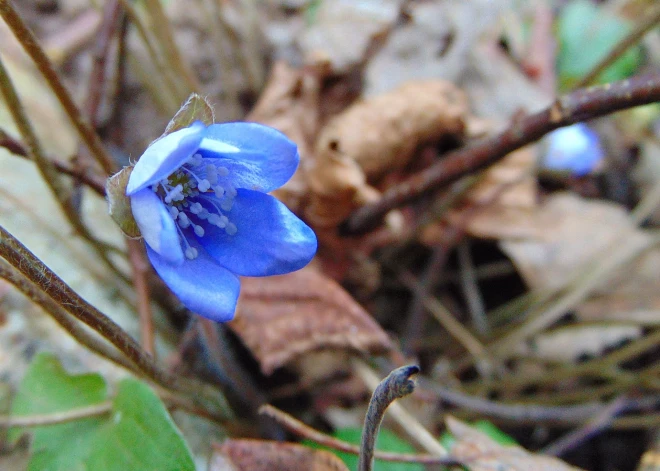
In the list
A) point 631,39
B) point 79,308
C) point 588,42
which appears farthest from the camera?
point 588,42

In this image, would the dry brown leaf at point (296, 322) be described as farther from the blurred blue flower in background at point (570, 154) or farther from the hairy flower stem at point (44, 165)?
the blurred blue flower in background at point (570, 154)

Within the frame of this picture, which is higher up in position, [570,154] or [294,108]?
[294,108]

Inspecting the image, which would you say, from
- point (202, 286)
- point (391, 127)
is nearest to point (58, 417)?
point (202, 286)

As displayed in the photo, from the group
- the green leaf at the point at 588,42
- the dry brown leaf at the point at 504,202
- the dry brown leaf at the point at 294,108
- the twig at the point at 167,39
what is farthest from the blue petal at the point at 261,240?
the green leaf at the point at 588,42

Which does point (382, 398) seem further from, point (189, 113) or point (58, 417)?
point (58, 417)

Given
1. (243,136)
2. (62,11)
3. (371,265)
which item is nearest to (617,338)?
(371,265)

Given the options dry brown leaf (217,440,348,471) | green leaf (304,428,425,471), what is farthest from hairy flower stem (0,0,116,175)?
green leaf (304,428,425,471)

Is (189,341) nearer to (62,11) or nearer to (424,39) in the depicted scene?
(424,39)
